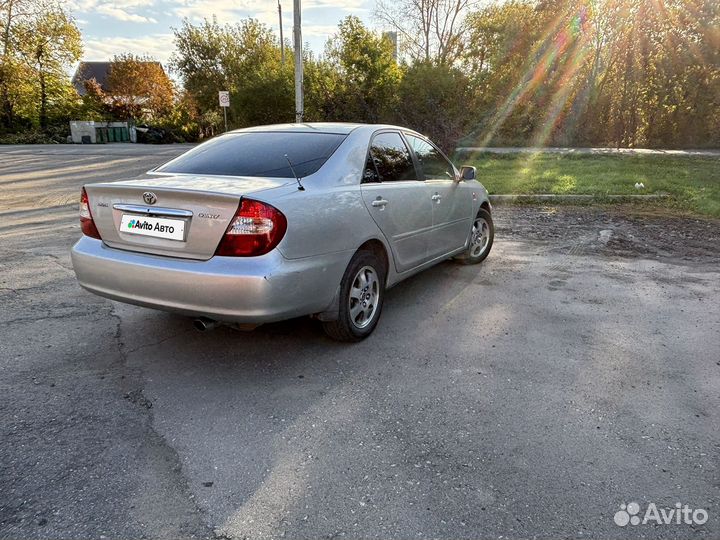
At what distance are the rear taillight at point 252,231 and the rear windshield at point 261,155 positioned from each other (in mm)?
533

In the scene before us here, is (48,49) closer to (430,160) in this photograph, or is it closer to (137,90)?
(137,90)

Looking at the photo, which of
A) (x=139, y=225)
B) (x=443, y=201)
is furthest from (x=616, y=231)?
(x=139, y=225)

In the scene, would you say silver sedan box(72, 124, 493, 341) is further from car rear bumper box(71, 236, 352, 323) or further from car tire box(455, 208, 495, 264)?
car tire box(455, 208, 495, 264)

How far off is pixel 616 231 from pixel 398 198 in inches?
193

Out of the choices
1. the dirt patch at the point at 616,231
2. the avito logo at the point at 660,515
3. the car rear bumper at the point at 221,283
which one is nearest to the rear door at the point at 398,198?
the car rear bumper at the point at 221,283

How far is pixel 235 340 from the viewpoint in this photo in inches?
151

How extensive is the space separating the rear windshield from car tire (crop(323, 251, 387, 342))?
762mm

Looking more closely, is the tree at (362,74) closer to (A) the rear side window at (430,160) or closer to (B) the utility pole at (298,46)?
(B) the utility pole at (298,46)

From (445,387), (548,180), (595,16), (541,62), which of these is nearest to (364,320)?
(445,387)

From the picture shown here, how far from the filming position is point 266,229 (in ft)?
9.70

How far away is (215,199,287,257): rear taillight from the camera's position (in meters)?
2.95

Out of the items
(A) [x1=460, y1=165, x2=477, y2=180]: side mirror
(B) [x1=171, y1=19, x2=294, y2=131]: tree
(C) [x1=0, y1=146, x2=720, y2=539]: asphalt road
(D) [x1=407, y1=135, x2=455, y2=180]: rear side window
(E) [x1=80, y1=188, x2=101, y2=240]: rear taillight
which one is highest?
(B) [x1=171, y1=19, x2=294, y2=131]: tree

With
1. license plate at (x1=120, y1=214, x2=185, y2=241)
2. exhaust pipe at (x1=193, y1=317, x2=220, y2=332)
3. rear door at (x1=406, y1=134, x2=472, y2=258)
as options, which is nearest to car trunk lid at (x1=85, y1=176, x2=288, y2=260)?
license plate at (x1=120, y1=214, x2=185, y2=241)

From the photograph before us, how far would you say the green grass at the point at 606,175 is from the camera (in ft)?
34.2
